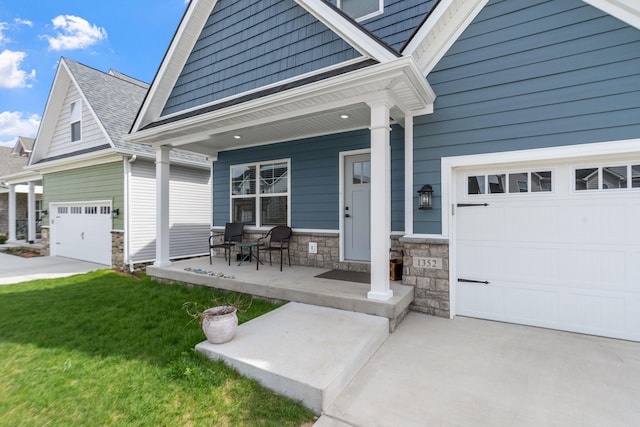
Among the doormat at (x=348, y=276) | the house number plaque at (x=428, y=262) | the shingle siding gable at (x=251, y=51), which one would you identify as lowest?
the doormat at (x=348, y=276)

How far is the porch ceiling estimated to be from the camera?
351 centimetres

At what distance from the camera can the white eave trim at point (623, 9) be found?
3.19 metres

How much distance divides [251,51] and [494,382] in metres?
5.60

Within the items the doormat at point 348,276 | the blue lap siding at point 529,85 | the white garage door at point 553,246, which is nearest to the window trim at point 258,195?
the doormat at point 348,276

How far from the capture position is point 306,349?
2840 mm

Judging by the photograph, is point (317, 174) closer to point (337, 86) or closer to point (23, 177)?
point (337, 86)

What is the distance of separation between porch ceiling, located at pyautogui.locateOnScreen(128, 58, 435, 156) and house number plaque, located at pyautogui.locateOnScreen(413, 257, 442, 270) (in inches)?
81.2

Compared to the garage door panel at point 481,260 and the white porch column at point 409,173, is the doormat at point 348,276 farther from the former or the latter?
the garage door panel at point 481,260

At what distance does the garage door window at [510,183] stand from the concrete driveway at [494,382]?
1.76 m

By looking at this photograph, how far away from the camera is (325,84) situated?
3.69 metres

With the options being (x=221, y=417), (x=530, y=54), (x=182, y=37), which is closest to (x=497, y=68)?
(x=530, y=54)

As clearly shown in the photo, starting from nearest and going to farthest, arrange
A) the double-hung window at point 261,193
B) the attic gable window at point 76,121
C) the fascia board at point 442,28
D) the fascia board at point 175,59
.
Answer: the fascia board at point 442,28 < the fascia board at point 175,59 < the double-hung window at point 261,193 < the attic gable window at point 76,121

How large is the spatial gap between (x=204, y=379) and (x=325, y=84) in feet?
11.0

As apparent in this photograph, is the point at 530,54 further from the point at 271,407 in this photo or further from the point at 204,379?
the point at 204,379
